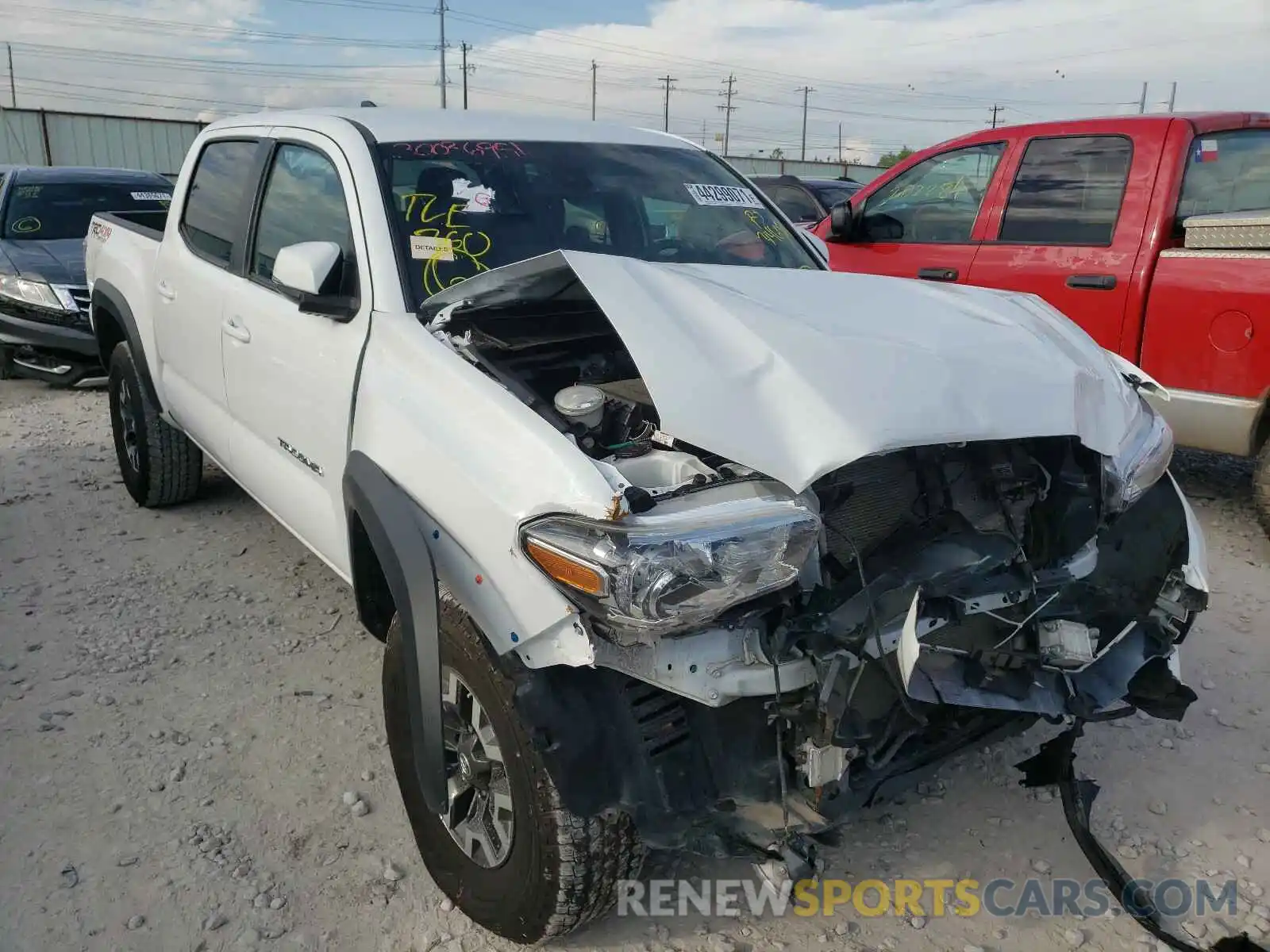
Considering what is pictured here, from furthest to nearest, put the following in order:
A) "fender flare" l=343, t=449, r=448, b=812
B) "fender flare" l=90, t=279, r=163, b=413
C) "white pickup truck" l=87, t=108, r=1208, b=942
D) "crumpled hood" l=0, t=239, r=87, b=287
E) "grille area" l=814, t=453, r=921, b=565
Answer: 1. "crumpled hood" l=0, t=239, r=87, b=287
2. "fender flare" l=90, t=279, r=163, b=413
3. "grille area" l=814, t=453, r=921, b=565
4. "fender flare" l=343, t=449, r=448, b=812
5. "white pickup truck" l=87, t=108, r=1208, b=942

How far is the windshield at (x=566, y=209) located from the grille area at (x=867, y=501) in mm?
1263

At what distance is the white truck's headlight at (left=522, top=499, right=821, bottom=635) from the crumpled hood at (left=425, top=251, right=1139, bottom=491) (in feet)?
0.41

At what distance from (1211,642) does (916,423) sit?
2400 mm

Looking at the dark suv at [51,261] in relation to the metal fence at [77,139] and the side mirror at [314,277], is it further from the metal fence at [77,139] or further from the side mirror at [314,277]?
the metal fence at [77,139]

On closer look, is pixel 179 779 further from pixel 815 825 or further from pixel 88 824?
pixel 815 825

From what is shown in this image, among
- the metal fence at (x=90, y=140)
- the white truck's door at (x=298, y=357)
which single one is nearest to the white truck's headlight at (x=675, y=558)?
the white truck's door at (x=298, y=357)

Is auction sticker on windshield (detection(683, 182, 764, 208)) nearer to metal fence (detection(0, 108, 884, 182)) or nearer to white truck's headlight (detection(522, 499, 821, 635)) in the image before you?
white truck's headlight (detection(522, 499, 821, 635))

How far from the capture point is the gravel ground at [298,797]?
2350 millimetres

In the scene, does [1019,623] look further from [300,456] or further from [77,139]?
[77,139]


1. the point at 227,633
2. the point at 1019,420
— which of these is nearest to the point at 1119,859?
the point at 1019,420

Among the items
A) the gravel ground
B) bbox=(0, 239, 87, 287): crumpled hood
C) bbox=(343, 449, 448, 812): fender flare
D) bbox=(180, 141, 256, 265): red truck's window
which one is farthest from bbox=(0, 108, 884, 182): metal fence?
bbox=(343, 449, 448, 812): fender flare

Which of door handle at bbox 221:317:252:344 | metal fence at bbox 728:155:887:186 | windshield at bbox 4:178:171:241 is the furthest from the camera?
metal fence at bbox 728:155:887:186

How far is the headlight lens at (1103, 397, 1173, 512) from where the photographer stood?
2344mm

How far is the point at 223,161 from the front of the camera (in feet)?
13.4
